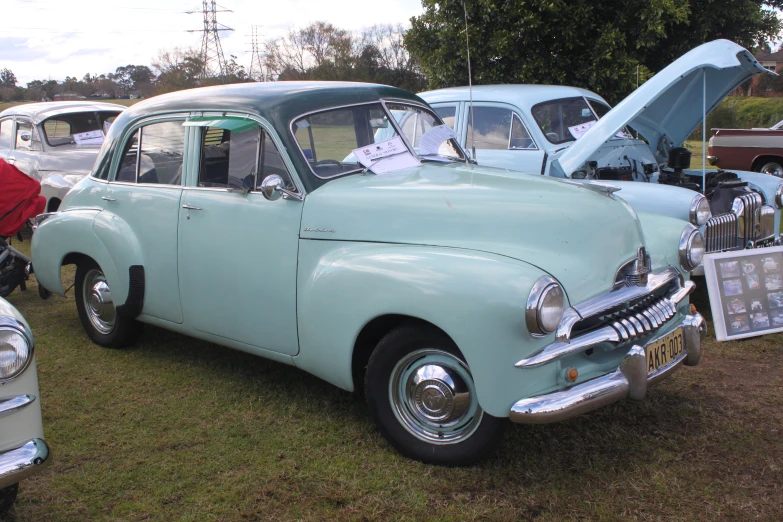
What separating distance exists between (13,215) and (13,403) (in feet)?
13.2

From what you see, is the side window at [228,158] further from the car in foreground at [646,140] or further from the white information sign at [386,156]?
the car in foreground at [646,140]

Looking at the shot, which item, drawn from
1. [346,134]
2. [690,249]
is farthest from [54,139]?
[690,249]

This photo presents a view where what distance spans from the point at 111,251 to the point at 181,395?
1050mm

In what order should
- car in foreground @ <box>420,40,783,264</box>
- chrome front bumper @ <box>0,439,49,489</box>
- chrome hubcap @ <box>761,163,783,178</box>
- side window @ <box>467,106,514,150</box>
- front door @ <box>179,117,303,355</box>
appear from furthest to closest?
chrome hubcap @ <box>761,163,783,178</box>, side window @ <box>467,106,514,150</box>, car in foreground @ <box>420,40,783,264</box>, front door @ <box>179,117,303,355</box>, chrome front bumper @ <box>0,439,49,489</box>

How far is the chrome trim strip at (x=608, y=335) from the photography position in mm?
2639

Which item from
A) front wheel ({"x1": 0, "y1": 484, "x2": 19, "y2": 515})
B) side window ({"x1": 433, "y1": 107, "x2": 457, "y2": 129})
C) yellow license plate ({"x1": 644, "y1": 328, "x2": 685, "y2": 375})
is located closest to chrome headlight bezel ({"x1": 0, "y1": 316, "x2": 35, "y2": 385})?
front wheel ({"x1": 0, "y1": 484, "x2": 19, "y2": 515})

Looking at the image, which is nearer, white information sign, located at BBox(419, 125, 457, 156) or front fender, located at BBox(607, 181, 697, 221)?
white information sign, located at BBox(419, 125, 457, 156)

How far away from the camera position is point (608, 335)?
2.78m

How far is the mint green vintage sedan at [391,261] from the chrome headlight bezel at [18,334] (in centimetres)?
122

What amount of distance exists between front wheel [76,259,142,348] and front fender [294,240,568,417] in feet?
6.03

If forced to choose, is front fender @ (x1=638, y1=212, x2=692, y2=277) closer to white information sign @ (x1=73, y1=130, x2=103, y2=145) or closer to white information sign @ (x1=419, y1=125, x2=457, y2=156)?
white information sign @ (x1=419, y1=125, x2=457, y2=156)

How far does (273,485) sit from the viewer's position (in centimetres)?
302

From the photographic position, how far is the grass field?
282 centimetres

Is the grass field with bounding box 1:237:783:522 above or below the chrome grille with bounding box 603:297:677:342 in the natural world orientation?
below
